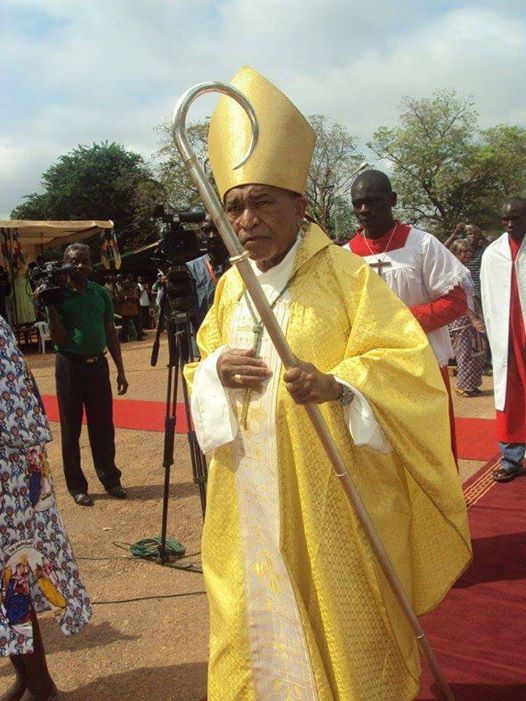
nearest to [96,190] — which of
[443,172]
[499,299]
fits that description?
[443,172]

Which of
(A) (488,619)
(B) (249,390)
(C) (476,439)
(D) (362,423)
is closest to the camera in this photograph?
(D) (362,423)

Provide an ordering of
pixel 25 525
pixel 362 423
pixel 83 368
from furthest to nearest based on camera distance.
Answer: pixel 83 368
pixel 25 525
pixel 362 423

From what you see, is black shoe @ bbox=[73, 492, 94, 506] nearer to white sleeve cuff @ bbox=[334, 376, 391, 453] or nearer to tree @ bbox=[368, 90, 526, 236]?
white sleeve cuff @ bbox=[334, 376, 391, 453]

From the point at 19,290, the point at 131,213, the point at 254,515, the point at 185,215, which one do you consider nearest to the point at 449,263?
the point at 185,215

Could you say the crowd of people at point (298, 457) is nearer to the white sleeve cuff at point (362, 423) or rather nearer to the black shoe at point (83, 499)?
the white sleeve cuff at point (362, 423)

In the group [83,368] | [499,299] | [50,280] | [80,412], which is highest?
[50,280]

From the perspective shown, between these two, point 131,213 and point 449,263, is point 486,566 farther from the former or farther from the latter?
point 131,213

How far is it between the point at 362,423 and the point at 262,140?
0.87 m

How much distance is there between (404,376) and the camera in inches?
81.6

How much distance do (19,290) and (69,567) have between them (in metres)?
14.9

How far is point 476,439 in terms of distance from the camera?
21.6 feet

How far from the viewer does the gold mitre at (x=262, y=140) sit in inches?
81.4

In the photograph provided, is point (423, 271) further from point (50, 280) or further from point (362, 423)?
point (50, 280)

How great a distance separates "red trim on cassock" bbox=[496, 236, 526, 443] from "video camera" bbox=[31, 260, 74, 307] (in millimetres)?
3152
